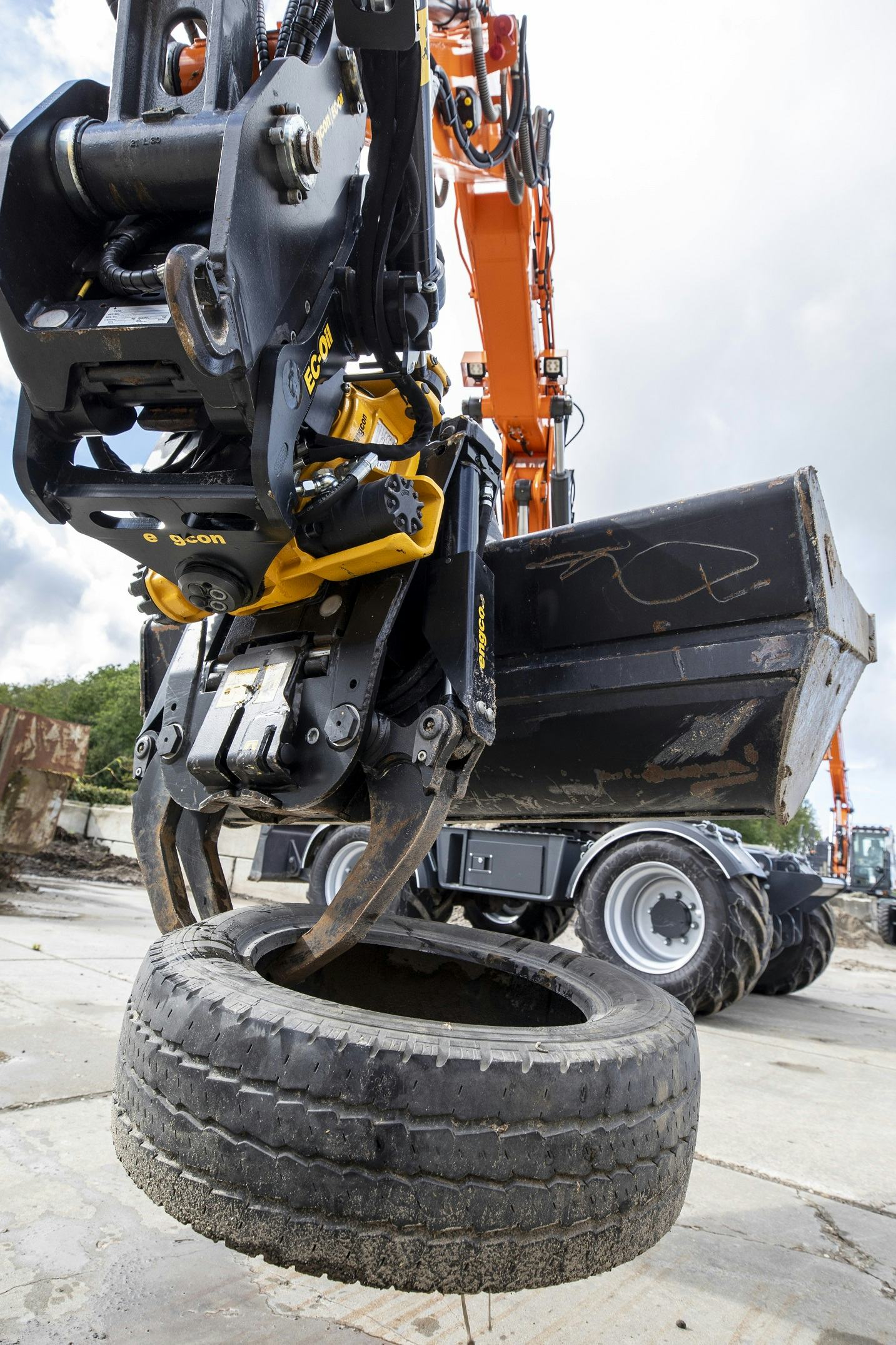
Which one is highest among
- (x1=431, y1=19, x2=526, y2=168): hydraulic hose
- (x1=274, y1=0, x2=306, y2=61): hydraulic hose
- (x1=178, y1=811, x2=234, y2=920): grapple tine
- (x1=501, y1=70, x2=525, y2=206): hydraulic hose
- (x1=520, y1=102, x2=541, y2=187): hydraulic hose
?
(x1=501, y1=70, x2=525, y2=206): hydraulic hose

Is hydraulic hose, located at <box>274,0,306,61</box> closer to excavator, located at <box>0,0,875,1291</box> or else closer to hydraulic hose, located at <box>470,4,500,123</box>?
excavator, located at <box>0,0,875,1291</box>

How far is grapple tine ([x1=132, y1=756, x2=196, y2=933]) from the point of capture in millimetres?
1849

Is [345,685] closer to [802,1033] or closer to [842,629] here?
[842,629]

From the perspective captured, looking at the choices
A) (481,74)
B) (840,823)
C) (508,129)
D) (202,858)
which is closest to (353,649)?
(202,858)

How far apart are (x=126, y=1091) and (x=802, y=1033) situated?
487cm

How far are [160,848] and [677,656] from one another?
48.6 inches

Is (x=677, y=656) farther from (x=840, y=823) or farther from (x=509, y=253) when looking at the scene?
(x=840, y=823)

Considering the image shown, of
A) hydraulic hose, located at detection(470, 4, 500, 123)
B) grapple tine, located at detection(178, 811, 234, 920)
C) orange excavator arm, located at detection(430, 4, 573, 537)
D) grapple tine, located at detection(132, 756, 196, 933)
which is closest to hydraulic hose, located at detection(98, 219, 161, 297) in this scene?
grapple tine, located at detection(132, 756, 196, 933)

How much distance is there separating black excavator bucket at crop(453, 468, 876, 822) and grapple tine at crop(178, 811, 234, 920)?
69cm

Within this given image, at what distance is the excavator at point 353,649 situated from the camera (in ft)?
3.58

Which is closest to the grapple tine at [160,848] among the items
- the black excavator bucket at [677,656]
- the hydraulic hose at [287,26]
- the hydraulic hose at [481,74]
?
the black excavator bucket at [677,656]

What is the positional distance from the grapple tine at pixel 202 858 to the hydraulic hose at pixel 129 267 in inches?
42.9

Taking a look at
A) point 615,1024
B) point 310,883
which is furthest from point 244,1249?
point 310,883

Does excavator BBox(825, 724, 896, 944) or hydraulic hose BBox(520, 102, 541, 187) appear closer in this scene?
hydraulic hose BBox(520, 102, 541, 187)
